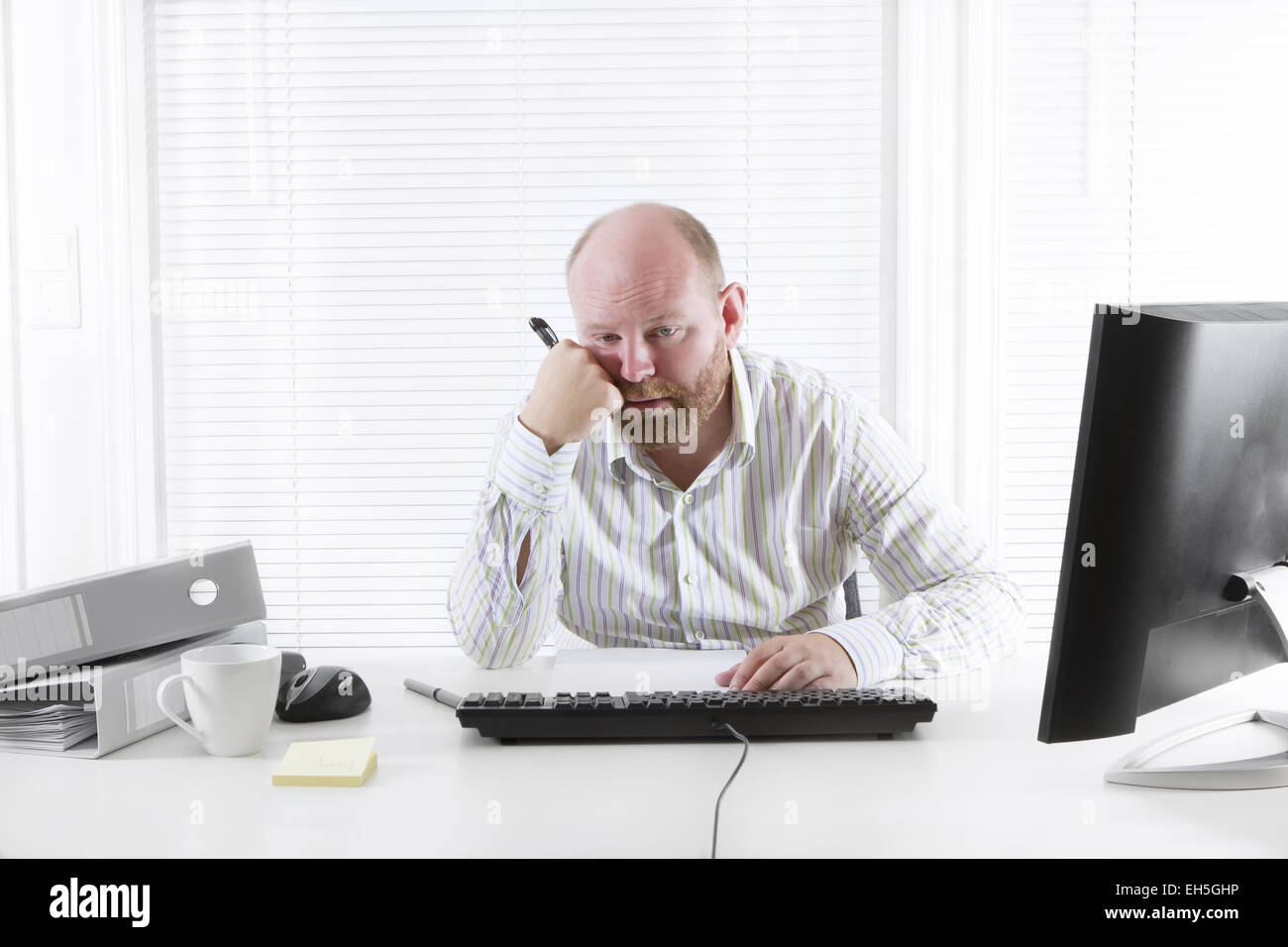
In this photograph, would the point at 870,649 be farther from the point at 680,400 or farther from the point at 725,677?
the point at 680,400

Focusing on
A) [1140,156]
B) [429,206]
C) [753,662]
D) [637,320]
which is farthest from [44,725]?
[1140,156]

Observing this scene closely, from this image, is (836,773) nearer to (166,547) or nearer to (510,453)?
(510,453)

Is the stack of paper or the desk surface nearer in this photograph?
the desk surface

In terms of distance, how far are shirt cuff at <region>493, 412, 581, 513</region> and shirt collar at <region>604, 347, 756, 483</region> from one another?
0.20m

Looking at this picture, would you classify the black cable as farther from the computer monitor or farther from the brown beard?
the brown beard

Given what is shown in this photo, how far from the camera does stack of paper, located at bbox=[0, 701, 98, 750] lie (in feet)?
2.65

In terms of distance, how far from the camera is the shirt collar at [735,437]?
4.70 ft

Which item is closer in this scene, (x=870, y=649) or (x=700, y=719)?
(x=700, y=719)

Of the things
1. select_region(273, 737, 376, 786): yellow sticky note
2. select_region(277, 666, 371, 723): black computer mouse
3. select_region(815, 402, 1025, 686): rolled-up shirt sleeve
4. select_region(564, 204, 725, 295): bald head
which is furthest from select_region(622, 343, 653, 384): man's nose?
select_region(273, 737, 376, 786): yellow sticky note

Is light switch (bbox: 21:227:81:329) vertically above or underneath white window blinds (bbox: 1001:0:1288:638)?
underneath

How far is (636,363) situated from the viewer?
1.39 meters

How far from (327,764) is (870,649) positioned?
22.8 inches

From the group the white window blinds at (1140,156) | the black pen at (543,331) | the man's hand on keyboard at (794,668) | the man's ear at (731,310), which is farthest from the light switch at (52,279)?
the white window blinds at (1140,156)
